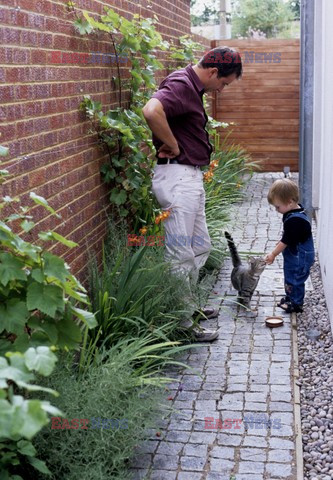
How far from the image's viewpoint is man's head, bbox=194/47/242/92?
188 inches

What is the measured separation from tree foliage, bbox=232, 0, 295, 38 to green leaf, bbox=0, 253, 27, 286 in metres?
42.3

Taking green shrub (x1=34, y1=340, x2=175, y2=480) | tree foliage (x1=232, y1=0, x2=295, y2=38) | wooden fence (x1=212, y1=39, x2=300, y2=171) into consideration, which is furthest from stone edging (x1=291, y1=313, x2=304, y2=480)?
tree foliage (x1=232, y1=0, x2=295, y2=38)

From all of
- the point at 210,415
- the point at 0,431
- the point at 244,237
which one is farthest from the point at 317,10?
the point at 0,431

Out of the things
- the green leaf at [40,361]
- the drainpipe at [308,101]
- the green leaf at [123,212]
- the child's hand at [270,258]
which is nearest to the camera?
the green leaf at [40,361]

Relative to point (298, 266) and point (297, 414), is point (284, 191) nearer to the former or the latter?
point (298, 266)

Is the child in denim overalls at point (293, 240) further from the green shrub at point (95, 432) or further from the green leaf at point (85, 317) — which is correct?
the green leaf at point (85, 317)

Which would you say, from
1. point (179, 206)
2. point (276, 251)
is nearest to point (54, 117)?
point (179, 206)

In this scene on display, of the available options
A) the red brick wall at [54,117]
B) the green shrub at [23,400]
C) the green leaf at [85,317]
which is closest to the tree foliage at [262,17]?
the red brick wall at [54,117]

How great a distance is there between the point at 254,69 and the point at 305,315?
812 centimetres

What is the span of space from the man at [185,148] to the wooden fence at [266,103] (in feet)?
26.1

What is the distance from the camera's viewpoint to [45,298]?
101 inches

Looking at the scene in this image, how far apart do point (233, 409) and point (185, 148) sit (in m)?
1.90

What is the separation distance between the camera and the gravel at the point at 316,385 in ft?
11.3

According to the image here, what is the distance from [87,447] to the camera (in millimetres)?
3000
